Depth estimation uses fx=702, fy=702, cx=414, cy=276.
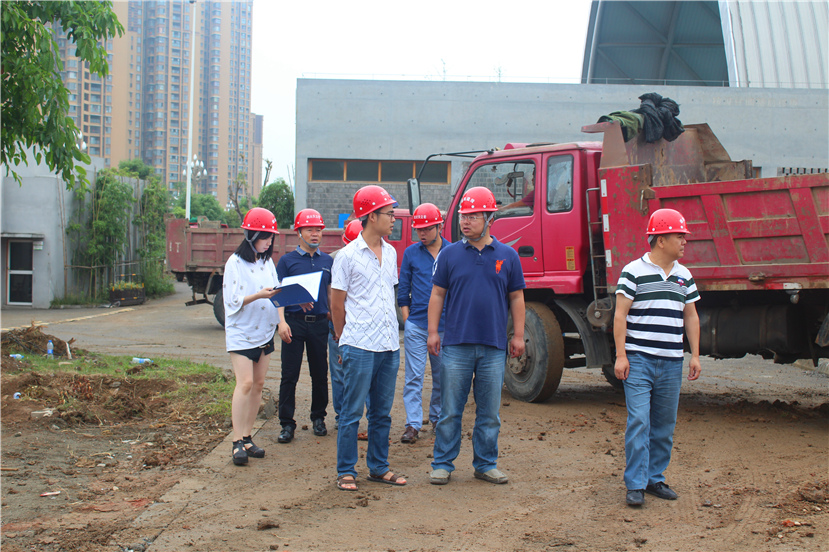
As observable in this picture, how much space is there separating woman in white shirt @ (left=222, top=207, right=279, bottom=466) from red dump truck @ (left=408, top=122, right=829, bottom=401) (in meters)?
3.18

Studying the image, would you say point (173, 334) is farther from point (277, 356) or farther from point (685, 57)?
point (685, 57)

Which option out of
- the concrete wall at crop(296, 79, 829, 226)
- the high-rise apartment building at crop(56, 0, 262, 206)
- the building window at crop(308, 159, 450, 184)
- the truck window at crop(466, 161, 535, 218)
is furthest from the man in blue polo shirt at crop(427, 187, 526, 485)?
the high-rise apartment building at crop(56, 0, 262, 206)

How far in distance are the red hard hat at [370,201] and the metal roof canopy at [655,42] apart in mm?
35318

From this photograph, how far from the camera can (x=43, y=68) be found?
8.72 meters

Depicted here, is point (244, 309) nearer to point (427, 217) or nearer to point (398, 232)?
point (427, 217)

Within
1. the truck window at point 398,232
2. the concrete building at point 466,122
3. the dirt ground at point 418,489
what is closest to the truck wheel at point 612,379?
the dirt ground at point 418,489

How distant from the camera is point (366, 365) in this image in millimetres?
4676

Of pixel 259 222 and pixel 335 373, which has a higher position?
pixel 259 222

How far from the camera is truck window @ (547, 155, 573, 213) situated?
7.35m

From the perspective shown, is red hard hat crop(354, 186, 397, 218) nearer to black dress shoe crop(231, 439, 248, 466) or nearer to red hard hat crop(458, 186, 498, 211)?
red hard hat crop(458, 186, 498, 211)

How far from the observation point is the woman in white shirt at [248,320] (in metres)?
5.29

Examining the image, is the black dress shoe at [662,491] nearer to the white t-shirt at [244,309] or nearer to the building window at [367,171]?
the white t-shirt at [244,309]

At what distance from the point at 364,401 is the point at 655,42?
129 ft

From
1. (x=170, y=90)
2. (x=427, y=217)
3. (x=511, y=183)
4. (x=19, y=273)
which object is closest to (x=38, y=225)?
(x=19, y=273)
